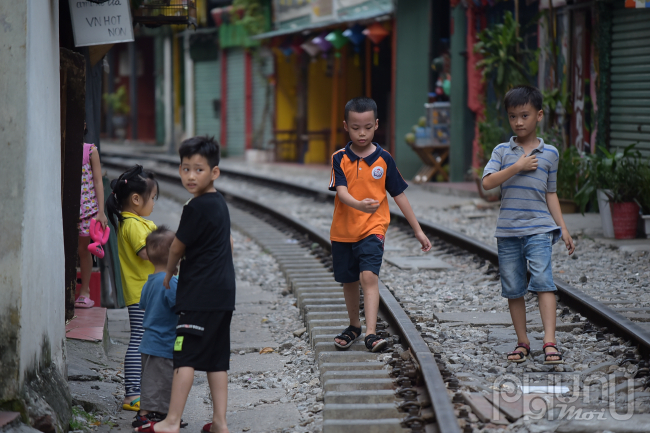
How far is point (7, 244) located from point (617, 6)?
950cm

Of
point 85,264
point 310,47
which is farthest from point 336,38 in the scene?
point 85,264

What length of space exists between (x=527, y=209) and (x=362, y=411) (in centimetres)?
147

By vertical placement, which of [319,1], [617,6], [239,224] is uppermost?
[319,1]

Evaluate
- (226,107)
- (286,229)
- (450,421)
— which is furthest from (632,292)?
(226,107)

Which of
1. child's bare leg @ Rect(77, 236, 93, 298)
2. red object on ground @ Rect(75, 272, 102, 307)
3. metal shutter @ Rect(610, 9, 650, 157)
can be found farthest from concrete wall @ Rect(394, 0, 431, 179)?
child's bare leg @ Rect(77, 236, 93, 298)

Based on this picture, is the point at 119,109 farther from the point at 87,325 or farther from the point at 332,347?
the point at 332,347

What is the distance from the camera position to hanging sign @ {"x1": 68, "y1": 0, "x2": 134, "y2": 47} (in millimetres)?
5164

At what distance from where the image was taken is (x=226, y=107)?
29344 mm

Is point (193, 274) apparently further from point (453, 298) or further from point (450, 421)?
point (453, 298)

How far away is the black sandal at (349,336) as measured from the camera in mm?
4777

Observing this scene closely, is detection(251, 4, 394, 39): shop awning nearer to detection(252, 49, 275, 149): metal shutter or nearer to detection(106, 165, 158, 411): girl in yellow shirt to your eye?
detection(252, 49, 275, 149): metal shutter

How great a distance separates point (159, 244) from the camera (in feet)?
12.6

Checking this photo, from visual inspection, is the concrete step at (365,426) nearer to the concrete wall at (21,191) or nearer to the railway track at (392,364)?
the railway track at (392,364)

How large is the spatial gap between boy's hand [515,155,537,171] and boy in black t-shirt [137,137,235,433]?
1650 mm
